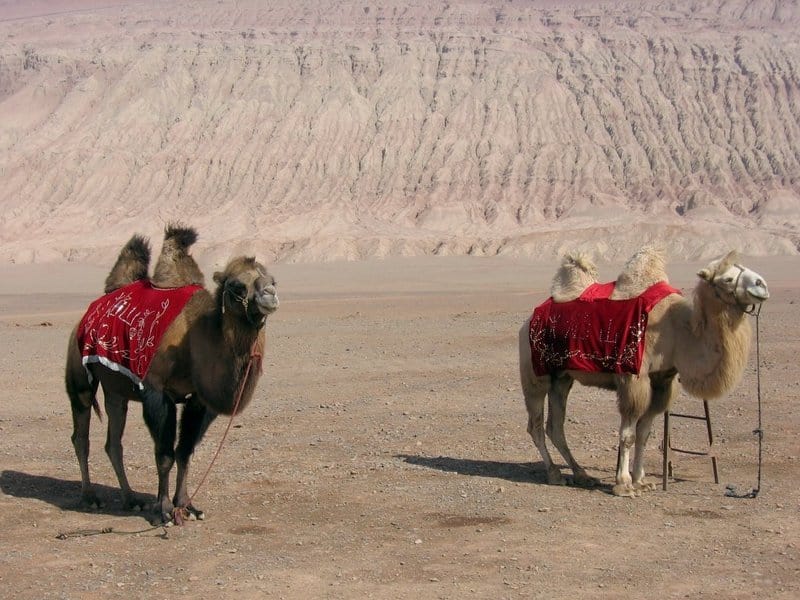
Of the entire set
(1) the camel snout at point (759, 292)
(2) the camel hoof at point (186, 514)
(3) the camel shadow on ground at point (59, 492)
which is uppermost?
(1) the camel snout at point (759, 292)

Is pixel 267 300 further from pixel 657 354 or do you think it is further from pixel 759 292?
pixel 759 292

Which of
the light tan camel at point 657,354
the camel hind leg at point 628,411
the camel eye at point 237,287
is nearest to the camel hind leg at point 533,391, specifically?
the light tan camel at point 657,354

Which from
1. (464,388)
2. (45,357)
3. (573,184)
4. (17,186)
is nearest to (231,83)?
(17,186)

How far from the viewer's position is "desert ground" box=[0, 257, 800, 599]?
25.8 ft

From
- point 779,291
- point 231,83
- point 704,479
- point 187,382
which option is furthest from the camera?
point 231,83

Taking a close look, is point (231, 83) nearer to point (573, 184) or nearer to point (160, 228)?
point (160, 228)

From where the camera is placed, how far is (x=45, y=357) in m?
23.4

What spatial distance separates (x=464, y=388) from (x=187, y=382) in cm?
851

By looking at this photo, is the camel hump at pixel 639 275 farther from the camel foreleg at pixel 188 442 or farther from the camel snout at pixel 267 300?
the camel foreleg at pixel 188 442

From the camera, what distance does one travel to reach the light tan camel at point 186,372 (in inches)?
352

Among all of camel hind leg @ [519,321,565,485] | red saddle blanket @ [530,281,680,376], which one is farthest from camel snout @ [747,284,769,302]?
camel hind leg @ [519,321,565,485]

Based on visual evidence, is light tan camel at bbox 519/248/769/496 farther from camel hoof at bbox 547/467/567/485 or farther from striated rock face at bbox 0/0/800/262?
striated rock face at bbox 0/0/800/262

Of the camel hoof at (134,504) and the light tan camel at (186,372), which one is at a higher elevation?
the light tan camel at (186,372)

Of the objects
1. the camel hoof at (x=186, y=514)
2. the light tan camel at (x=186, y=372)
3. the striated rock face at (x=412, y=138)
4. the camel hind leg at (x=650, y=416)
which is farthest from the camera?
the striated rock face at (x=412, y=138)
